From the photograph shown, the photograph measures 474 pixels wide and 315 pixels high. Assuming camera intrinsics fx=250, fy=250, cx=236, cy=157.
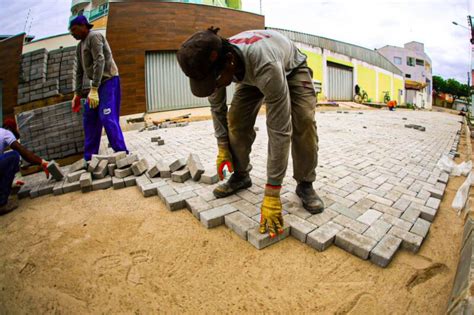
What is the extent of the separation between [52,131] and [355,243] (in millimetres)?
4297

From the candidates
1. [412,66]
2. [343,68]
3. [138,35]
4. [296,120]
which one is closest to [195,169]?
[296,120]

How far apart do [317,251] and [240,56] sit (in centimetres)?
139

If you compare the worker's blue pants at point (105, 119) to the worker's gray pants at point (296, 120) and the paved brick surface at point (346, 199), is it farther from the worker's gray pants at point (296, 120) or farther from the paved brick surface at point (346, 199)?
the worker's gray pants at point (296, 120)

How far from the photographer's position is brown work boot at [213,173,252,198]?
2.37m

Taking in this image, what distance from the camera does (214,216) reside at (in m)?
2.02

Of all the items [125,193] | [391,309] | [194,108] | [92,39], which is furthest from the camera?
[194,108]

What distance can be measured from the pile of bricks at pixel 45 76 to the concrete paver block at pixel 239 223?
10.7ft

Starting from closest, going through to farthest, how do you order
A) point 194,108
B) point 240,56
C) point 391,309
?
1. point 391,309
2. point 240,56
3. point 194,108

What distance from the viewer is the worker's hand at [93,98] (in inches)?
130

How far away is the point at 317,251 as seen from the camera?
170 cm

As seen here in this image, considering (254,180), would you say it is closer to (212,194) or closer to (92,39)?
(212,194)

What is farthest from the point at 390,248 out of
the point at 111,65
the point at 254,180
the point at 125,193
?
the point at 111,65

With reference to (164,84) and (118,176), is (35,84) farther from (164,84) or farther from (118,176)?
(164,84)

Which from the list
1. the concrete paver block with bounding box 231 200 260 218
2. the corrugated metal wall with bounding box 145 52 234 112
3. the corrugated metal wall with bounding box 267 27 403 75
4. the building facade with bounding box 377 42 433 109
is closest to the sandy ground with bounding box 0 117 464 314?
the concrete paver block with bounding box 231 200 260 218
